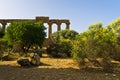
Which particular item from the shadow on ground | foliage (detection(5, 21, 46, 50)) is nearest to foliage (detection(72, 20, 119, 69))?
the shadow on ground

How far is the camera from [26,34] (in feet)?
102

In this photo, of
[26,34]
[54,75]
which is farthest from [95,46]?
[26,34]

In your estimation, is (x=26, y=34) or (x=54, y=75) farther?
(x=26, y=34)

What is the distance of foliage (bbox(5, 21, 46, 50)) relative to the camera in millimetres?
30859

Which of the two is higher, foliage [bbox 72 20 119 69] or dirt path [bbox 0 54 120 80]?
foliage [bbox 72 20 119 69]

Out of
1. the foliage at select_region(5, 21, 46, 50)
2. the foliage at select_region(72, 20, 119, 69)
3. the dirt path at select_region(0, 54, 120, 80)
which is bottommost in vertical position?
the dirt path at select_region(0, 54, 120, 80)

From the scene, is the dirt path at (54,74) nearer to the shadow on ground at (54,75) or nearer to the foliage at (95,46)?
the shadow on ground at (54,75)

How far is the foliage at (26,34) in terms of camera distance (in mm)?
30859

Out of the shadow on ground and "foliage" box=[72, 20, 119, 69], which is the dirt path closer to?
the shadow on ground

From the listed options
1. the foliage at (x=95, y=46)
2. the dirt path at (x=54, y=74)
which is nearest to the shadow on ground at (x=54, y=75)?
the dirt path at (x=54, y=74)

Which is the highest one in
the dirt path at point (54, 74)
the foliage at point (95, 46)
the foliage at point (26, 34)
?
the foliage at point (26, 34)

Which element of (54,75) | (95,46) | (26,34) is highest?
(26,34)

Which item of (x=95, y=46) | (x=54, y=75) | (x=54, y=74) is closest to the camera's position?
(x=54, y=75)

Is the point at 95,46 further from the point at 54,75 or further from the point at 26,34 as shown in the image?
the point at 26,34
